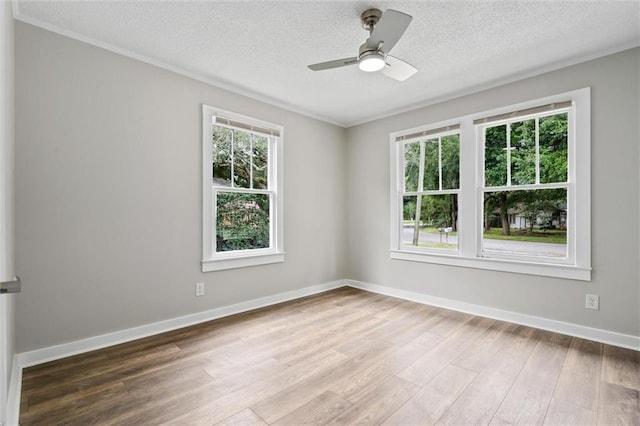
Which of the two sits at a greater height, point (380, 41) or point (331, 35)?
point (331, 35)

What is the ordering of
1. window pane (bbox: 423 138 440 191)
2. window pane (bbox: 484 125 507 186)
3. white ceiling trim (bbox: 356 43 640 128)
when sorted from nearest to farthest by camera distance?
1. white ceiling trim (bbox: 356 43 640 128)
2. window pane (bbox: 484 125 507 186)
3. window pane (bbox: 423 138 440 191)

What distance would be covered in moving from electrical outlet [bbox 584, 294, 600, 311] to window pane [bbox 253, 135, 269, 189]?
355 centimetres

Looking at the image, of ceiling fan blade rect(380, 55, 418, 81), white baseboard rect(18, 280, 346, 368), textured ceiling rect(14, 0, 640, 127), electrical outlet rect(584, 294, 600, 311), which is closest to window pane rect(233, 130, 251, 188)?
textured ceiling rect(14, 0, 640, 127)

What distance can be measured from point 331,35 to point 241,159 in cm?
180

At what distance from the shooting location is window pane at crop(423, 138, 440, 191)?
404 cm

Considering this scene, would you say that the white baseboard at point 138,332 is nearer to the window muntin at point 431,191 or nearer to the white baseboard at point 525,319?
the white baseboard at point 525,319

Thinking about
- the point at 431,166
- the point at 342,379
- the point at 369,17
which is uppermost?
the point at 369,17

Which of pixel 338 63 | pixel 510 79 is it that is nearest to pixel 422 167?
pixel 510 79

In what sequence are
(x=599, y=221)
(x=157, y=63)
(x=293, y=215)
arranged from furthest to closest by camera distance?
(x=293, y=215), (x=157, y=63), (x=599, y=221)

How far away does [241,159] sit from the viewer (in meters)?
3.79

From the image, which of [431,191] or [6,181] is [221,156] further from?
[431,191]

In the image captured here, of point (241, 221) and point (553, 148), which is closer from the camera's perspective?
point (553, 148)

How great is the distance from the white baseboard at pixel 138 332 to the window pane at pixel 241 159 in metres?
1.44

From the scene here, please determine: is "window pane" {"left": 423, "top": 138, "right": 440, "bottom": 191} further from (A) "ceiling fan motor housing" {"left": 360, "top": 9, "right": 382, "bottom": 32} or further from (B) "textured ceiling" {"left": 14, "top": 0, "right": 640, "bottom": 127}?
(A) "ceiling fan motor housing" {"left": 360, "top": 9, "right": 382, "bottom": 32}
